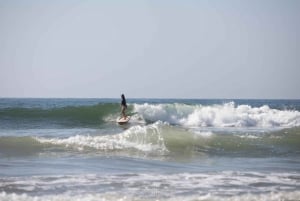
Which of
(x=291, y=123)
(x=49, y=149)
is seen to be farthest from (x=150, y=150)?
(x=291, y=123)

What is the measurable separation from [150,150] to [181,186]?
5520 mm

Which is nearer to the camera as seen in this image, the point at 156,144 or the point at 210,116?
the point at 156,144

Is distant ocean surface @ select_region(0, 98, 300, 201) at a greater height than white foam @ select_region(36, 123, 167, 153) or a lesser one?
lesser

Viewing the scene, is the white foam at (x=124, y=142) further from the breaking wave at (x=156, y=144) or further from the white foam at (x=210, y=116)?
the white foam at (x=210, y=116)

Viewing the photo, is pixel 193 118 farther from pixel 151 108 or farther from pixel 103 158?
pixel 103 158

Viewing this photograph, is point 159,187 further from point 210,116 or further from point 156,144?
point 210,116

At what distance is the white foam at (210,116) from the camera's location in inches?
1093

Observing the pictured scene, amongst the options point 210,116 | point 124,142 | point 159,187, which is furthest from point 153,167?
point 210,116

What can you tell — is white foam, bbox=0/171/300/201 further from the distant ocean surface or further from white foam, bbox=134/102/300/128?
white foam, bbox=134/102/300/128

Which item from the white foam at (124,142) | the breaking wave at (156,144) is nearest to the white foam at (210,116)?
the breaking wave at (156,144)

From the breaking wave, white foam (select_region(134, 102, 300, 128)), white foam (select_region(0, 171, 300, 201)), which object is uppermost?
white foam (select_region(134, 102, 300, 128))

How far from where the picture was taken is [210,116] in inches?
1099

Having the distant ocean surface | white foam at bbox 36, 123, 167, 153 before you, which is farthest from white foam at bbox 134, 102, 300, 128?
white foam at bbox 36, 123, 167, 153

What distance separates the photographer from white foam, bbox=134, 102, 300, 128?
91.1ft
